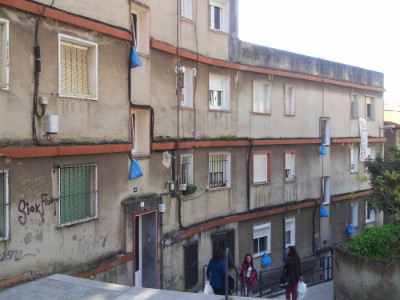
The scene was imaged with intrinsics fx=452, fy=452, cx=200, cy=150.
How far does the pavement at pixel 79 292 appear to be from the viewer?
7.36 metres

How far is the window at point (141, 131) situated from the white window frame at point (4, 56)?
445 cm

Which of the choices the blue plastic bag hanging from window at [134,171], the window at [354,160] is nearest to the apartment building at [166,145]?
the blue plastic bag hanging from window at [134,171]

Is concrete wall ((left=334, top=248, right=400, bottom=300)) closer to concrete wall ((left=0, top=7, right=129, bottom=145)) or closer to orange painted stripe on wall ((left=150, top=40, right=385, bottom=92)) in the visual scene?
orange painted stripe on wall ((left=150, top=40, right=385, bottom=92))

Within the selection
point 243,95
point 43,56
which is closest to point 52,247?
point 43,56

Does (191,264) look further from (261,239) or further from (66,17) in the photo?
(66,17)

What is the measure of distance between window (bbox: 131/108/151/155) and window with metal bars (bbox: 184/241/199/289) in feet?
11.0

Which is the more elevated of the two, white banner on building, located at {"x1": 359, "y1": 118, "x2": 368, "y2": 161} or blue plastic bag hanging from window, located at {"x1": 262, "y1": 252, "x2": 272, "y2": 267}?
white banner on building, located at {"x1": 359, "y1": 118, "x2": 368, "y2": 161}

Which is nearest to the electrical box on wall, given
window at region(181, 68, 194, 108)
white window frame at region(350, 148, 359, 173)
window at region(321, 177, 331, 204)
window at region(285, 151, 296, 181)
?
window at region(181, 68, 194, 108)

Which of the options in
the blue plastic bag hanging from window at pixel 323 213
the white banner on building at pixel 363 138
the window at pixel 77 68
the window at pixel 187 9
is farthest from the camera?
the white banner on building at pixel 363 138

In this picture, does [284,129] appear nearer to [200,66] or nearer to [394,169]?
[394,169]

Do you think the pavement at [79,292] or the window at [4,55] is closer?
the pavement at [79,292]

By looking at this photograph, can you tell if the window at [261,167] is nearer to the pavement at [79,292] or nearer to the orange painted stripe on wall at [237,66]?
the orange painted stripe on wall at [237,66]

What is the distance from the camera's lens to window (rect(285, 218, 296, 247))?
18777 millimetres

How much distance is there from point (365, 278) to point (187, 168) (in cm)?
601
